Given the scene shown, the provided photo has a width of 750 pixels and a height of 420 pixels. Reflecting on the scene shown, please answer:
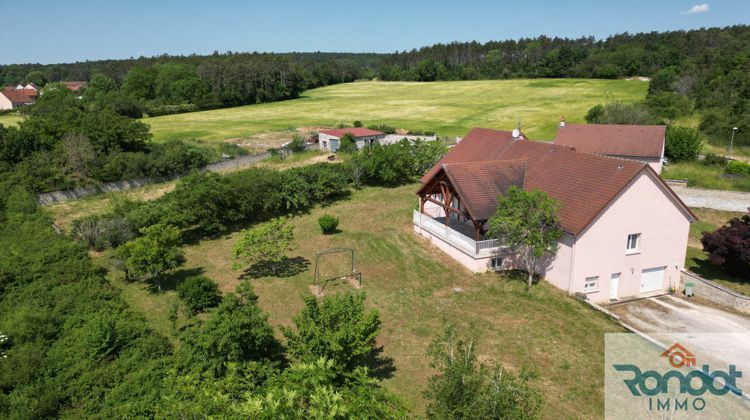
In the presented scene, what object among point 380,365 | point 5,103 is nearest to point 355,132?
point 380,365

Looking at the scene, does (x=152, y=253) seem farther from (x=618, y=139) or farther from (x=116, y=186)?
(x=618, y=139)

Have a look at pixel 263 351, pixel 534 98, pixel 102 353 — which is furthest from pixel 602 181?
pixel 534 98

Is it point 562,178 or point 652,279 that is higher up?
point 562,178

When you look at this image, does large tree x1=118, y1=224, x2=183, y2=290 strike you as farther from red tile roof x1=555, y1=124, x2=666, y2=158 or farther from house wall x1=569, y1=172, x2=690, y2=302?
red tile roof x1=555, y1=124, x2=666, y2=158

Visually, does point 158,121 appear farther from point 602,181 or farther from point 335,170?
point 602,181

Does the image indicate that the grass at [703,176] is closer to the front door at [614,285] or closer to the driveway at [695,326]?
the driveway at [695,326]

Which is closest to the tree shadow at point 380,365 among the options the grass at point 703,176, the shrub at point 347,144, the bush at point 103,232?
the bush at point 103,232
